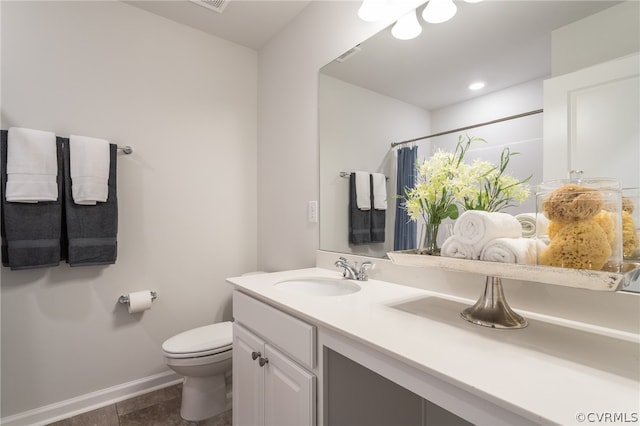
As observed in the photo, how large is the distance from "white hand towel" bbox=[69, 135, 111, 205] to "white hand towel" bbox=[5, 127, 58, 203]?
84 mm

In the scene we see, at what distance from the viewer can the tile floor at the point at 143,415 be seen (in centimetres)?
157

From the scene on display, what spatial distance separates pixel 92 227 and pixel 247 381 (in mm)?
1209

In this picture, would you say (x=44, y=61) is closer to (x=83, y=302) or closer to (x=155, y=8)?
(x=155, y=8)

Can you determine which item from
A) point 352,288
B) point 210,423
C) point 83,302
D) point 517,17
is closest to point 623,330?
point 352,288

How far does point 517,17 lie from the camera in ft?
3.20

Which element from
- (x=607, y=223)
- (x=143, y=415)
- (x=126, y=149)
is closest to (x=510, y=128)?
(x=607, y=223)

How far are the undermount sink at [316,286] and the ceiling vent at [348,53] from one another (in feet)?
3.79

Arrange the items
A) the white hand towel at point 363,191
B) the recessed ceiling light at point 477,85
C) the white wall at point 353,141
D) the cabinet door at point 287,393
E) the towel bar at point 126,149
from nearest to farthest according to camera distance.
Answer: the cabinet door at point 287,393, the recessed ceiling light at point 477,85, the white wall at point 353,141, the white hand towel at point 363,191, the towel bar at point 126,149

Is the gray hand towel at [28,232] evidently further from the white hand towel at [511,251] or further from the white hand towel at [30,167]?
the white hand towel at [511,251]

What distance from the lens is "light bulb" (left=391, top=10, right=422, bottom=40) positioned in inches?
48.9

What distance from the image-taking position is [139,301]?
1.77 m

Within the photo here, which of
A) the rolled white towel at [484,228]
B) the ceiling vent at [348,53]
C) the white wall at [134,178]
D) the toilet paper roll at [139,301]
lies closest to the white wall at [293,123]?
the ceiling vent at [348,53]

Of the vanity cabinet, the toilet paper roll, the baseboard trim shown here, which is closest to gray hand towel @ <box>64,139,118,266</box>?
the toilet paper roll

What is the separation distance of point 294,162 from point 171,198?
86cm
